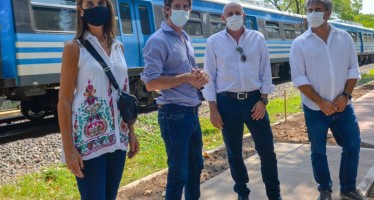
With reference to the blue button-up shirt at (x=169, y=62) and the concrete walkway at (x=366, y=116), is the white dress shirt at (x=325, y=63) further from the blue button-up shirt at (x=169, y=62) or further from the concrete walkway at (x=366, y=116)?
the concrete walkway at (x=366, y=116)

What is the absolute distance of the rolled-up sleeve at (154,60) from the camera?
10.5 feet

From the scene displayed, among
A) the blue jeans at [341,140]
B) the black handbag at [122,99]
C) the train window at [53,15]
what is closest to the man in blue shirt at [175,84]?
the black handbag at [122,99]

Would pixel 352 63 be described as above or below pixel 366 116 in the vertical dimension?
above

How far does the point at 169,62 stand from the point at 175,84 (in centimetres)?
19

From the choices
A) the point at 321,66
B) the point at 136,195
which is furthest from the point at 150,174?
the point at 321,66

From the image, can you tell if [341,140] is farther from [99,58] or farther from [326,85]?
[99,58]

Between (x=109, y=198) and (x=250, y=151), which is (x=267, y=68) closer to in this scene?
(x=109, y=198)

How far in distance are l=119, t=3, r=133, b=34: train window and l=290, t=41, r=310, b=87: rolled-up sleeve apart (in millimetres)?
7331

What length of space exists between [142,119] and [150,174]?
4.28 m

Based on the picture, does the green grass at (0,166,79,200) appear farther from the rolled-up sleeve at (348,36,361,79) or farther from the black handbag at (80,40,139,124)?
the rolled-up sleeve at (348,36,361,79)

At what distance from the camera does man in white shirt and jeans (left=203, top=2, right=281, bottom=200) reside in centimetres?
388

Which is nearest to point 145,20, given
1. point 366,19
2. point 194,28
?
point 194,28

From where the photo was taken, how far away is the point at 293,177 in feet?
16.1

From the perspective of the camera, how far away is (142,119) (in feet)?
31.3
